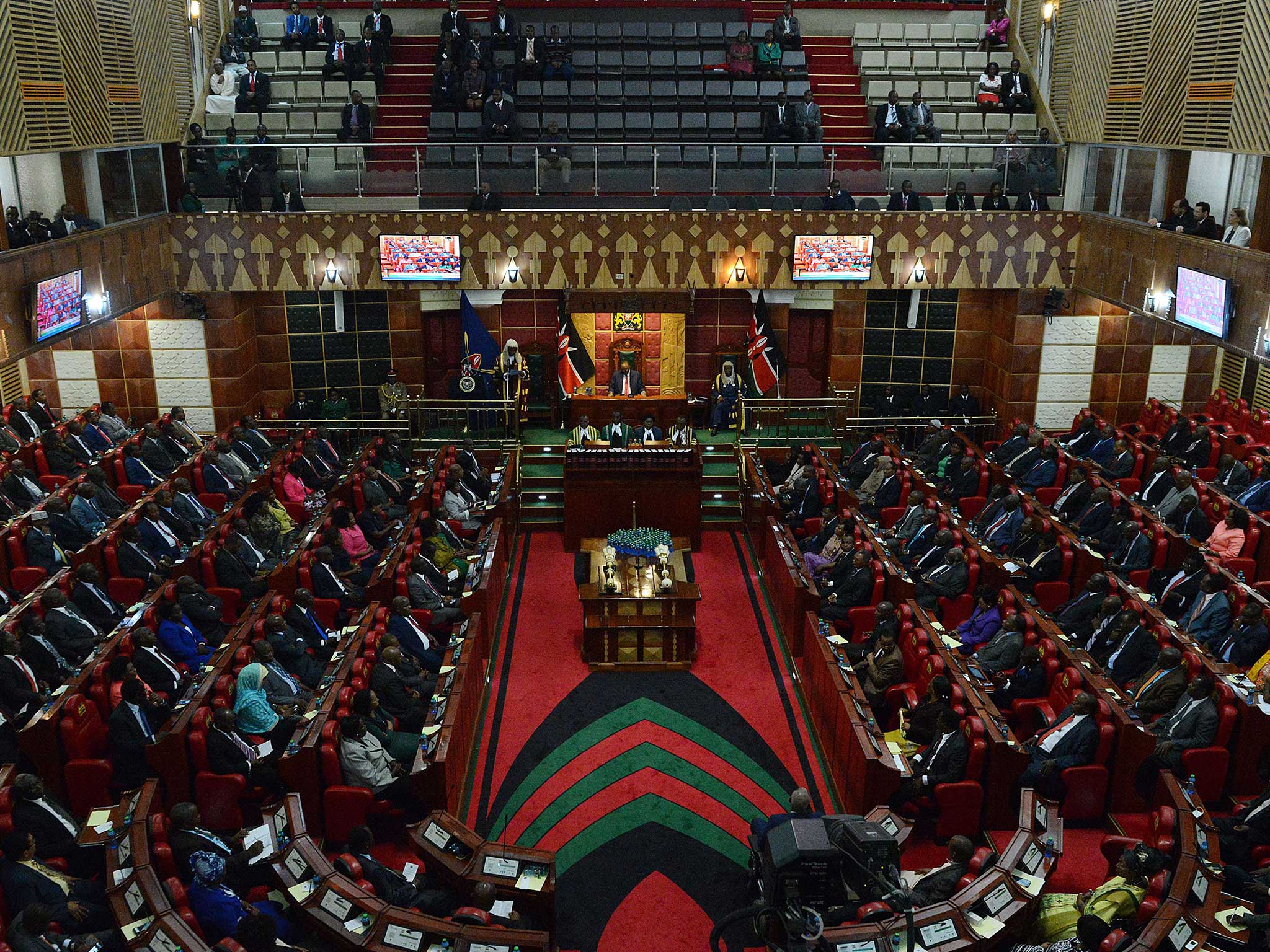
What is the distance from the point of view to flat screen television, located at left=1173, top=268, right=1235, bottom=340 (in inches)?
498

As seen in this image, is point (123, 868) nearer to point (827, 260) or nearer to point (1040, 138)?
point (827, 260)

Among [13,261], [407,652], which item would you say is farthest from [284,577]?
[13,261]

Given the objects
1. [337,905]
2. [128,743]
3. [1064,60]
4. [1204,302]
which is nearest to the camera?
[337,905]

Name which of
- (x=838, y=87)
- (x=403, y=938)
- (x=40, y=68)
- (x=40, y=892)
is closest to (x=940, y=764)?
(x=403, y=938)

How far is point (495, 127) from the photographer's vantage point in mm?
17703

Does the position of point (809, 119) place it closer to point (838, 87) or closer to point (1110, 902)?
point (838, 87)

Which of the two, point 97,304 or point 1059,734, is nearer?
point 1059,734

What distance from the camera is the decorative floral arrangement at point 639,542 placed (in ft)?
41.4

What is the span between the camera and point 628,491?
49.1 ft

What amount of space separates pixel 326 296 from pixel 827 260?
8.32 m

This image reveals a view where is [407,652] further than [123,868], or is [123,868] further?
[407,652]

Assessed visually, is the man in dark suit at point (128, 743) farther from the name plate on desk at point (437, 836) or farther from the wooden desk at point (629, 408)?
the wooden desk at point (629, 408)

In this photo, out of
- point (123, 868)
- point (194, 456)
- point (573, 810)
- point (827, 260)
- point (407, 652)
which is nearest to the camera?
point (123, 868)

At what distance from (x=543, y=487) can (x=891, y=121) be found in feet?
27.5
